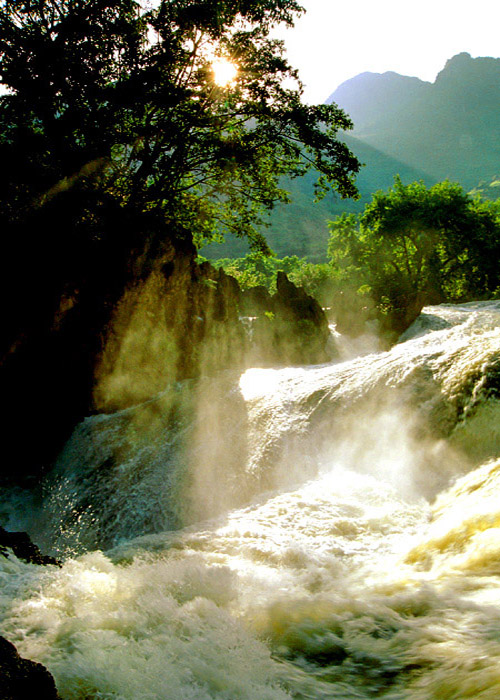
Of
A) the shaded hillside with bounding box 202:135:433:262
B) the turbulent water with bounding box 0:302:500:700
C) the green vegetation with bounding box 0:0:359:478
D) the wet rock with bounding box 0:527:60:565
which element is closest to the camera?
the turbulent water with bounding box 0:302:500:700

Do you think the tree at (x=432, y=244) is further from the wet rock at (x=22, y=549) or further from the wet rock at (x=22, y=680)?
the wet rock at (x=22, y=680)

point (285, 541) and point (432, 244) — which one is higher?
point (432, 244)

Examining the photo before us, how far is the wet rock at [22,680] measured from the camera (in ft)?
7.05

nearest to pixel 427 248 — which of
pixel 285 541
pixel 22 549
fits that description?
pixel 285 541

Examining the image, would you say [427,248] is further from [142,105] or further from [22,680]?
[22,680]

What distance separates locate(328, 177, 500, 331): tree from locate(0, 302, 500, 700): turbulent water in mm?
20076

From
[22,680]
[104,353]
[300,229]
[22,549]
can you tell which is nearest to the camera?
[22,680]

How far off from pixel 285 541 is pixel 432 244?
3073 cm

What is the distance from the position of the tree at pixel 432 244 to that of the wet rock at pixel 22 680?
27.2m

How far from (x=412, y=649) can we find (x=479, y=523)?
77.7 inches

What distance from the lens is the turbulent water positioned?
2969 millimetres

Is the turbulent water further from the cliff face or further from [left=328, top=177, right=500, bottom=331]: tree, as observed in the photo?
[left=328, top=177, right=500, bottom=331]: tree

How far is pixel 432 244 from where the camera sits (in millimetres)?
31328

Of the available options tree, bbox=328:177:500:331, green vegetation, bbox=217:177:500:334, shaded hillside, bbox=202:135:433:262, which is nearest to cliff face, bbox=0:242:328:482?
green vegetation, bbox=217:177:500:334
